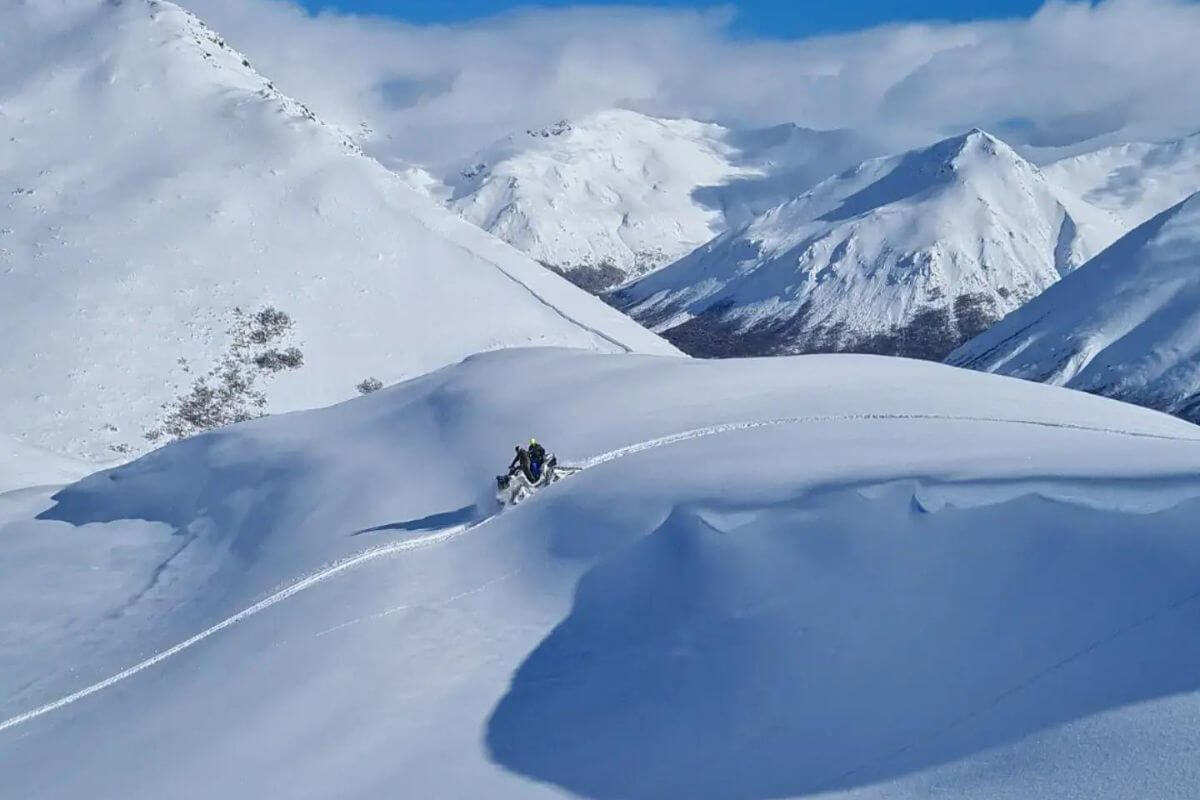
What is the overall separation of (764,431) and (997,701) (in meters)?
11.8

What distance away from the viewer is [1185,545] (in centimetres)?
1306

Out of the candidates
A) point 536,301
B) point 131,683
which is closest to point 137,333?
point 536,301

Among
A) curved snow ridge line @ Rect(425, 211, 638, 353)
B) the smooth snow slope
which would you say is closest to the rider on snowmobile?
the smooth snow slope

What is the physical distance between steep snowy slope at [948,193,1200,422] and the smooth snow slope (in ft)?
355

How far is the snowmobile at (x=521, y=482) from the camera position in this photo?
2239 centimetres

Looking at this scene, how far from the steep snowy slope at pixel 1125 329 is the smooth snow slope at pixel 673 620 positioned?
108165 mm

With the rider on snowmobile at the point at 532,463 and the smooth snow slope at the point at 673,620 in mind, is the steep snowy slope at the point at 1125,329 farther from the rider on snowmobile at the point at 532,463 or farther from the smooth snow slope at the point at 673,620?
the rider on snowmobile at the point at 532,463

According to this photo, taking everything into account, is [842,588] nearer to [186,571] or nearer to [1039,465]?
[1039,465]

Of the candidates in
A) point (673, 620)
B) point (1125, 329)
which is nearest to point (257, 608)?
point (673, 620)

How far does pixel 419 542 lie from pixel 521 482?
2.36m

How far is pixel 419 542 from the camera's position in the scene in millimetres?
21344

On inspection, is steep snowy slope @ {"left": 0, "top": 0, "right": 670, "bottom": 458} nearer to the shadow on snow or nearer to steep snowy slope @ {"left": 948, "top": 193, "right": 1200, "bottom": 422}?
the shadow on snow

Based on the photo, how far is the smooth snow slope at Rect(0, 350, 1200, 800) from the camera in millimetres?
11945

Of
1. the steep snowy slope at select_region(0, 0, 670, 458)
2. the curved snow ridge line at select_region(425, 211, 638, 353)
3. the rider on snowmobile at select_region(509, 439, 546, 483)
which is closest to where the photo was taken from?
the rider on snowmobile at select_region(509, 439, 546, 483)
